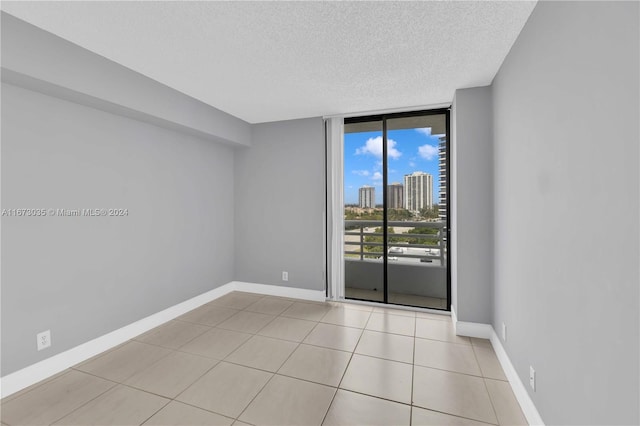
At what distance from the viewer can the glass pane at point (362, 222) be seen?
13.9 feet

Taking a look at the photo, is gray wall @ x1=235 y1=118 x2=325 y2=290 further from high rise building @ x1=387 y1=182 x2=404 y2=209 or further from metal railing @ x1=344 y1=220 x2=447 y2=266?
high rise building @ x1=387 y1=182 x2=404 y2=209

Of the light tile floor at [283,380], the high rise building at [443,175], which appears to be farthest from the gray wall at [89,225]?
the high rise building at [443,175]

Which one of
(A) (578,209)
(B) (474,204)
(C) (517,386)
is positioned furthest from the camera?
(B) (474,204)

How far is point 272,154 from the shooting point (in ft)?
13.3

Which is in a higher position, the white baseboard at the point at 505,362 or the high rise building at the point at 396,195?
the high rise building at the point at 396,195

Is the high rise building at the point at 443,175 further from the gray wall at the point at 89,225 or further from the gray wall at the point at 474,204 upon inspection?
the gray wall at the point at 89,225

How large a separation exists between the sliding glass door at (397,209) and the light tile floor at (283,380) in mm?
998

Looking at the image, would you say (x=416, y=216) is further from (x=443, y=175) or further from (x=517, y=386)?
(x=517, y=386)

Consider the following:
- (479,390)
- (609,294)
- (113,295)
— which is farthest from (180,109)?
(479,390)

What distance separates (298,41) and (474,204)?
2.22 m

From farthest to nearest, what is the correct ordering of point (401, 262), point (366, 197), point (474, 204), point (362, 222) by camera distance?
point (362, 222) < point (366, 197) < point (401, 262) < point (474, 204)

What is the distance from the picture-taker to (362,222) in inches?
179

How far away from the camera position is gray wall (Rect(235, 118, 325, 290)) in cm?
385

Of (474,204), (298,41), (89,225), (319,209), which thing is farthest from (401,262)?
(89,225)
